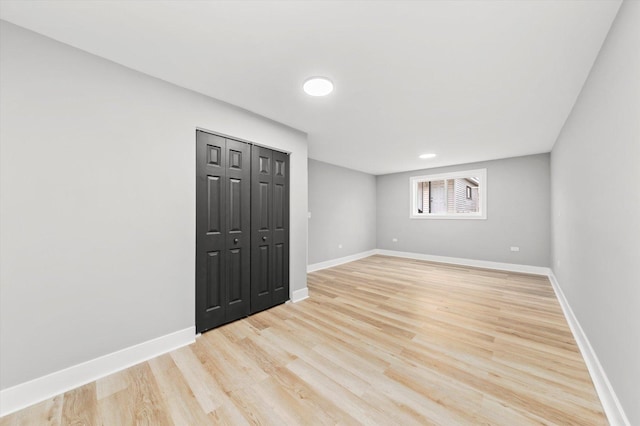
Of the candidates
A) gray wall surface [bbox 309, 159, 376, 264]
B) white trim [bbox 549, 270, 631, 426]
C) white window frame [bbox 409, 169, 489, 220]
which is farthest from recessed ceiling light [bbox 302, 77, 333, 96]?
white window frame [bbox 409, 169, 489, 220]

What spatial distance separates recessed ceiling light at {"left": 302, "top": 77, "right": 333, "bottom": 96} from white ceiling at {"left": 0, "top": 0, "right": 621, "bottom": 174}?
0.20 feet

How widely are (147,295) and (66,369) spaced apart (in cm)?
61

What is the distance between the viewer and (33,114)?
1.57 metres

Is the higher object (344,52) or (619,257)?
(344,52)

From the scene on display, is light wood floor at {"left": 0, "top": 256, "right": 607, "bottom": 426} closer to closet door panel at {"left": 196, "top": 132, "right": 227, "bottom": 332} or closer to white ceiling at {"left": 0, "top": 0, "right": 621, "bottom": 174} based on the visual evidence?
closet door panel at {"left": 196, "top": 132, "right": 227, "bottom": 332}

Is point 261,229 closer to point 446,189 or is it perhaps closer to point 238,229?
point 238,229

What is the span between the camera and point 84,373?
67.3 inches

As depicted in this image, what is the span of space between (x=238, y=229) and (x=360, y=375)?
1.86m

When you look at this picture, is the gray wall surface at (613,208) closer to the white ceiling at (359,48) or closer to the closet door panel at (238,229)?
the white ceiling at (359,48)

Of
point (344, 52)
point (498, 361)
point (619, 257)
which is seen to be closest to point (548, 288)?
point (498, 361)

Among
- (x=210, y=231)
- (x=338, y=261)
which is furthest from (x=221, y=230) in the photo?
(x=338, y=261)

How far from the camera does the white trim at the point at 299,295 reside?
328cm

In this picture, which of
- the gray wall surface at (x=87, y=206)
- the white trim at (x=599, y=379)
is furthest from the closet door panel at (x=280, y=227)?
the white trim at (x=599, y=379)

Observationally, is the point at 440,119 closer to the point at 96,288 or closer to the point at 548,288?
the point at 548,288
